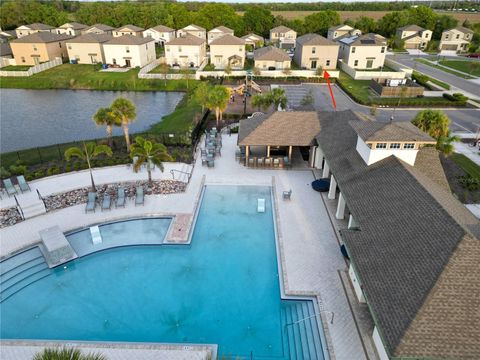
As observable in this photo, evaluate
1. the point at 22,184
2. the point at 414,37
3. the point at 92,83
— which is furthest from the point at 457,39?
the point at 22,184

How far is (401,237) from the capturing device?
15.4m

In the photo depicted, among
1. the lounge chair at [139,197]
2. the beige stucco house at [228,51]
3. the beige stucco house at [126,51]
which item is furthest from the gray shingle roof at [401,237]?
the beige stucco house at [126,51]

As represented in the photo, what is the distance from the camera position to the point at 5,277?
19.1 meters

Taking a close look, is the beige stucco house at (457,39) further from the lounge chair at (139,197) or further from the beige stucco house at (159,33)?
the lounge chair at (139,197)

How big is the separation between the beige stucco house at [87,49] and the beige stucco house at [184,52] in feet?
49.3

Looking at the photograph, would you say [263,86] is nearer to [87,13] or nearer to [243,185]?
[243,185]

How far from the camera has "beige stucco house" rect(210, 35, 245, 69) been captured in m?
68.3

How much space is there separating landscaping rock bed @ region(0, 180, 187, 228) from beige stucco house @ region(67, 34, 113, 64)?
57613 mm

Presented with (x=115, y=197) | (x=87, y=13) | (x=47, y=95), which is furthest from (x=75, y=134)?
(x=87, y=13)

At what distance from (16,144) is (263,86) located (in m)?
38.1

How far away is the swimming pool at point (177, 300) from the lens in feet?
51.9

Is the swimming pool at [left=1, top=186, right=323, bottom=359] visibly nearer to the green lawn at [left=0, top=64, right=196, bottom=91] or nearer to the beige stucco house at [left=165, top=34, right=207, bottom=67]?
the green lawn at [left=0, top=64, right=196, bottom=91]

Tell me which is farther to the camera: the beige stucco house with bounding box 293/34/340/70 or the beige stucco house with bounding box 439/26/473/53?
the beige stucco house with bounding box 439/26/473/53

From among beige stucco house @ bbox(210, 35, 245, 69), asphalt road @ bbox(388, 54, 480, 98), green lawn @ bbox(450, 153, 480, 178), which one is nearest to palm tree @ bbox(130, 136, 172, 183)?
green lawn @ bbox(450, 153, 480, 178)
